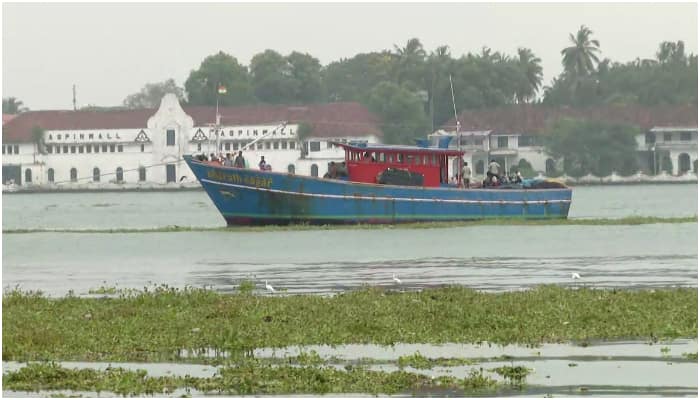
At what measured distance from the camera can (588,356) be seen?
18031 millimetres

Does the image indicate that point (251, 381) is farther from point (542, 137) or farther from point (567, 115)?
point (542, 137)

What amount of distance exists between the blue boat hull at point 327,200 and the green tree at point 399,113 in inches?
3172

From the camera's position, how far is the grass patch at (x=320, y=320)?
63.5 ft

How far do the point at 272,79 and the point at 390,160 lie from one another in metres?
97.0

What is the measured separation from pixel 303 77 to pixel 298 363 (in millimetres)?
135952

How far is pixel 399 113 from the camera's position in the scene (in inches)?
5468

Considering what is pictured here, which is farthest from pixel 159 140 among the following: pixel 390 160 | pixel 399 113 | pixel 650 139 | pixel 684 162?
pixel 390 160

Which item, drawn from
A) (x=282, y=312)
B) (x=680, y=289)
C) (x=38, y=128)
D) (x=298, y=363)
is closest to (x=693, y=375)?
(x=298, y=363)

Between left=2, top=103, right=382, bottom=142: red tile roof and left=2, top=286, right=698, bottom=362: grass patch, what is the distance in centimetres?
11099

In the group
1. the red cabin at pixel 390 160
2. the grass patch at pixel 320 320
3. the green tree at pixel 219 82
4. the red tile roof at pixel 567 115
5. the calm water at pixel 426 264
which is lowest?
the calm water at pixel 426 264

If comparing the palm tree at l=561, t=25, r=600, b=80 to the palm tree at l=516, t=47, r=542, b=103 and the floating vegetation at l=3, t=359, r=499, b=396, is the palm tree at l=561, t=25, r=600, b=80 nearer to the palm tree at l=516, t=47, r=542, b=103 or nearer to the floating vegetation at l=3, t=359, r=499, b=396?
the palm tree at l=516, t=47, r=542, b=103

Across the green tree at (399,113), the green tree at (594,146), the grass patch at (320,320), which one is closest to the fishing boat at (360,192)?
the grass patch at (320,320)

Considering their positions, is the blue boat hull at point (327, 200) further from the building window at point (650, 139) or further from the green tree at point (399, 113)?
the building window at point (650, 139)

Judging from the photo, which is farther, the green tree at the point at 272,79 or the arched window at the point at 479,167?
the green tree at the point at 272,79
